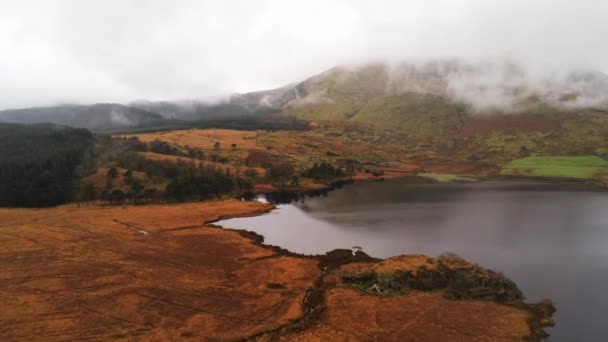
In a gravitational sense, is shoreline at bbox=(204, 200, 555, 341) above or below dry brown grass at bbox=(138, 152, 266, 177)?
below

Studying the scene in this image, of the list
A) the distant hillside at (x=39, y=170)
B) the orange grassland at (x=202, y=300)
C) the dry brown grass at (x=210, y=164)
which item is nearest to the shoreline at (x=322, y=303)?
the orange grassland at (x=202, y=300)

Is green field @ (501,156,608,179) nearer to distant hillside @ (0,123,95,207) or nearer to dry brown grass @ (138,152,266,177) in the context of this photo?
dry brown grass @ (138,152,266,177)

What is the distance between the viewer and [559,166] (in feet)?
585

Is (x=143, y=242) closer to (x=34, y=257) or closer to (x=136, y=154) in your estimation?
(x=34, y=257)

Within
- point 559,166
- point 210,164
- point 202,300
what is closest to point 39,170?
point 210,164

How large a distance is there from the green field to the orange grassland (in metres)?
155

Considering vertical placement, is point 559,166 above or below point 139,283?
above

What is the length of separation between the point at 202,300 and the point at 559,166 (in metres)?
194

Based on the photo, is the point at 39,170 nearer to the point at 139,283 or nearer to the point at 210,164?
the point at 210,164

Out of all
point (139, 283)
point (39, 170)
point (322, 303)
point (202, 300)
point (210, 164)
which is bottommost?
point (139, 283)

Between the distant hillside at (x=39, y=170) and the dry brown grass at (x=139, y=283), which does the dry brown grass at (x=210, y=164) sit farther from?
the dry brown grass at (x=139, y=283)

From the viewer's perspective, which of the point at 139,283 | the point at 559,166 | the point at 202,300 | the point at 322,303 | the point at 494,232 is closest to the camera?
the point at 322,303

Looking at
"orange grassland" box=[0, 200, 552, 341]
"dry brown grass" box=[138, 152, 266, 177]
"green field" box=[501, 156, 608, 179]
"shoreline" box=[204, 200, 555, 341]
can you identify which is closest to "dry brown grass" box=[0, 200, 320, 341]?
"orange grassland" box=[0, 200, 552, 341]

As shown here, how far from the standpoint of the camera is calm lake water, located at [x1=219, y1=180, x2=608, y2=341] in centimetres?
4210
